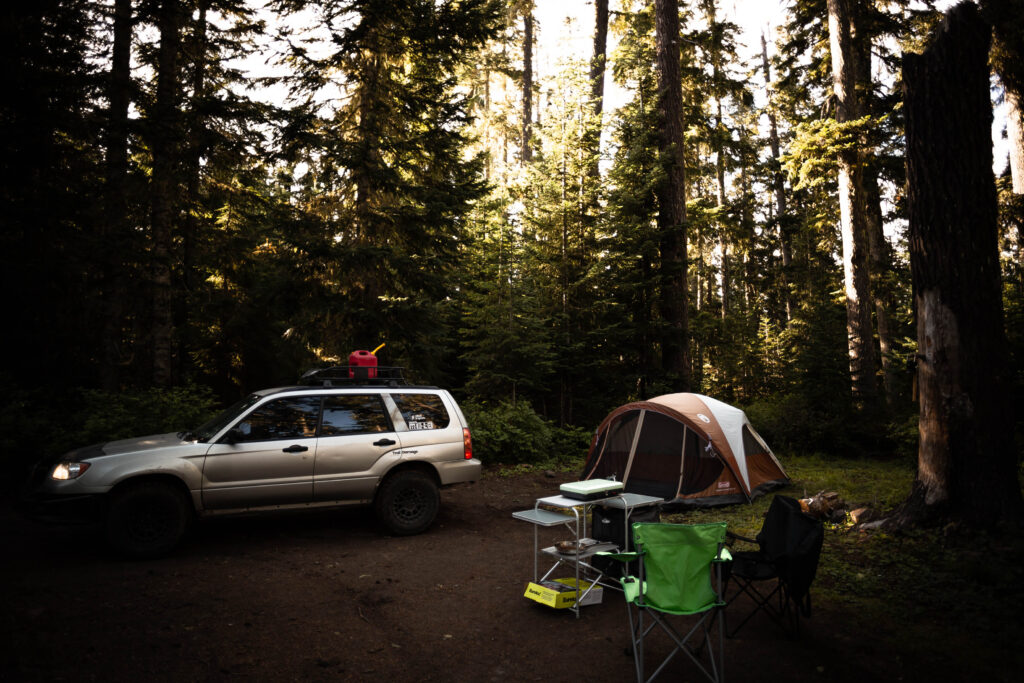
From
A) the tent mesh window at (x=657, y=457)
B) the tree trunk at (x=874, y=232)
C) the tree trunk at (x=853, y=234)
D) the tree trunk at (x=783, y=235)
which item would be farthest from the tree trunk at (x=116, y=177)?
the tree trunk at (x=783, y=235)

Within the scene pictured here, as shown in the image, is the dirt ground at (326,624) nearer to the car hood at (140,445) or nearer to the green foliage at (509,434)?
the car hood at (140,445)

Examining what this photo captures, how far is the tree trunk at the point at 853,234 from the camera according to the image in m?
14.6

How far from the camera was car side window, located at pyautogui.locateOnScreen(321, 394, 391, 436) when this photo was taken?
24.0 ft

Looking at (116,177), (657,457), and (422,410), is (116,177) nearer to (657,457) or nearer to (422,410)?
(422,410)

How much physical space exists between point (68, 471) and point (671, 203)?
14.2 m

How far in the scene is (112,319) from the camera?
12414mm

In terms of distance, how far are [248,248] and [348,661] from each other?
12641mm

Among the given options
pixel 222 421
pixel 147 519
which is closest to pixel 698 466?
pixel 222 421

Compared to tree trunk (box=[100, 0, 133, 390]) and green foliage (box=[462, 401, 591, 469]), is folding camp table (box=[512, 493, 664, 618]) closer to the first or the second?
green foliage (box=[462, 401, 591, 469])

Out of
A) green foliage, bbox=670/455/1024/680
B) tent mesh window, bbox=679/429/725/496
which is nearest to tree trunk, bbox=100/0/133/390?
tent mesh window, bbox=679/429/725/496

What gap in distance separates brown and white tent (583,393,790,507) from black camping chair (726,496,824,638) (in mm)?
3527

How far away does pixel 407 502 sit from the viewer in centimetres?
764

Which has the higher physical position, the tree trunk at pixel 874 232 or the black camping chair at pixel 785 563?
the tree trunk at pixel 874 232

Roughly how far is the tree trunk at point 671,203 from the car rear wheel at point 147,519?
12.2 metres
